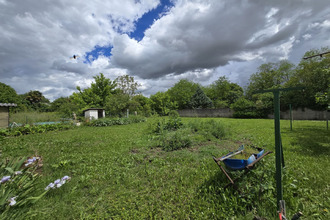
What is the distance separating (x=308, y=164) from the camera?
3000 mm

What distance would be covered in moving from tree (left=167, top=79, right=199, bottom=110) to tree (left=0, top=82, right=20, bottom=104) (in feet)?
105

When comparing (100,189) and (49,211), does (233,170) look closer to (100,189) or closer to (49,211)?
(100,189)

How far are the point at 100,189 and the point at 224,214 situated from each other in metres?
2.03

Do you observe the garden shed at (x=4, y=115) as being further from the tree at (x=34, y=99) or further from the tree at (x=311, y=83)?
the tree at (x=34, y=99)

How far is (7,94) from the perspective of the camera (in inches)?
1035

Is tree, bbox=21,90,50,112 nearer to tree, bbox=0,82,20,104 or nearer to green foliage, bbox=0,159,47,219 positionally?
tree, bbox=0,82,20,104

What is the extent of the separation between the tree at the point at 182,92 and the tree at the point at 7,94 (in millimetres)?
31988

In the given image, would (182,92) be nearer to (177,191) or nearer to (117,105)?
(117,105)

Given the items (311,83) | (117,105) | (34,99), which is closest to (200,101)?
(311,83)

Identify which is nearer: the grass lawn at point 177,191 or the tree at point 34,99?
the grass lawn at point 177,191

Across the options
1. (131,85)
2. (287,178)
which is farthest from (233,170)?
(131,85)

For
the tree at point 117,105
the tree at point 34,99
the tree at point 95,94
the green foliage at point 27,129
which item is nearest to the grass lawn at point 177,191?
the green foliage at point 27,129

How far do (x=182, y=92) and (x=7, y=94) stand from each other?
3472 cm

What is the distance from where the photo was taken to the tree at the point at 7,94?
25064mm
